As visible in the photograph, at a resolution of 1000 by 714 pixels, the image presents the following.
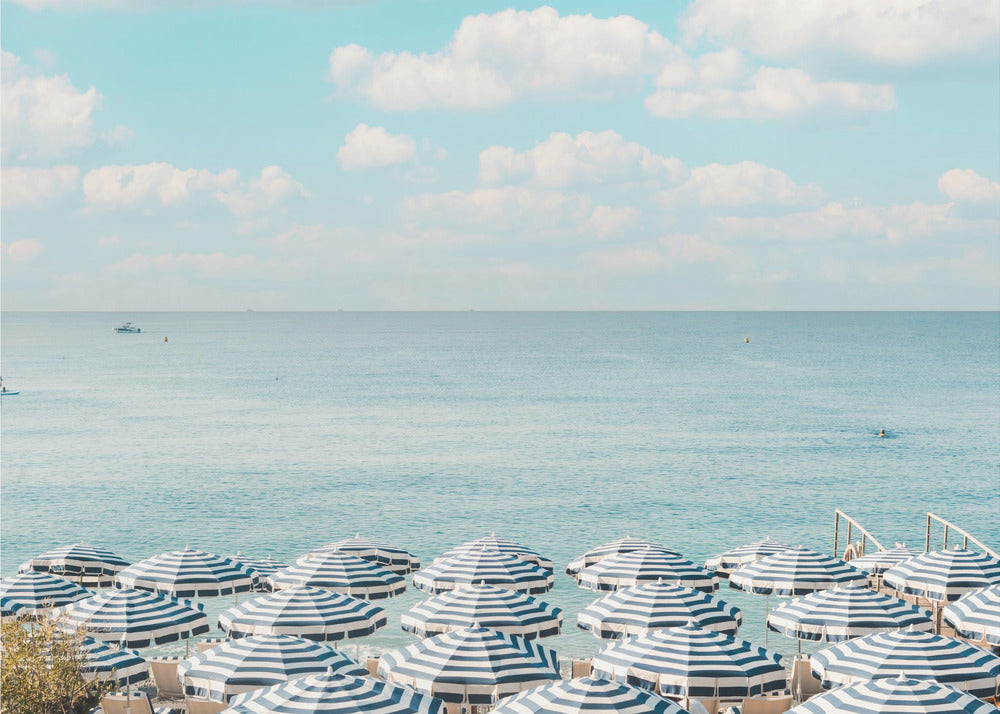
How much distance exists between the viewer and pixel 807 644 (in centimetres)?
2762

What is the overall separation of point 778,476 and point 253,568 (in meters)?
43.2

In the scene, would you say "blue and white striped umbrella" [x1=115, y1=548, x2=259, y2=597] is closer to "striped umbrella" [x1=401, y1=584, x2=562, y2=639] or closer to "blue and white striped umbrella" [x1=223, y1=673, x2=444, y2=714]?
"striped umbrella" [x1=401, y1=584, x2=562, y2=639]

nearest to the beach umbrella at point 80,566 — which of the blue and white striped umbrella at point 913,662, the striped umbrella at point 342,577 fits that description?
→ the striped umbrella at point 342,577

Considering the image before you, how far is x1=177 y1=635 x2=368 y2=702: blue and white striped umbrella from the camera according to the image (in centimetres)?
1478

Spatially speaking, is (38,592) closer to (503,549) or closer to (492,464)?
(503,549)

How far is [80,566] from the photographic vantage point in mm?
23516

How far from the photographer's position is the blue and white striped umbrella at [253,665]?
1478 centimetres

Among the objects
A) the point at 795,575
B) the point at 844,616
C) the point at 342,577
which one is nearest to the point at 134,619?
the point at 342,577

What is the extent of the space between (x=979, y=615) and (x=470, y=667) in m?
9.99

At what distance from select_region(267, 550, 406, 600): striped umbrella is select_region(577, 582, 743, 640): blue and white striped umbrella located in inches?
199

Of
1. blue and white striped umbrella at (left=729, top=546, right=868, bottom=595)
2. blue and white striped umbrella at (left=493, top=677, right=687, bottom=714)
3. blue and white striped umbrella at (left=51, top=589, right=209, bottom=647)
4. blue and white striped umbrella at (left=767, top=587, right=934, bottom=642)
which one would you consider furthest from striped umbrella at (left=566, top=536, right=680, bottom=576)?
blue and white striped umbrella at (left=493, top=677, right=687, bottom=714)

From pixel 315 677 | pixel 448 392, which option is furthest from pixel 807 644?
pixel 448 392

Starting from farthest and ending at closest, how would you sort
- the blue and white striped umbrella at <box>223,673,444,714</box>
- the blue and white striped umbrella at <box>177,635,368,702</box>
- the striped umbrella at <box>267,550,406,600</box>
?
the striped umbrella at <box>267,550,406,600</box> < the blue and white striped umbrella at <box>177,635,368,702</box> < the blue and white striped umbrella at <box>223,673,444,714</box>

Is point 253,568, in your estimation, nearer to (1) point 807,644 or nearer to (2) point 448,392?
(1) point 807,644
